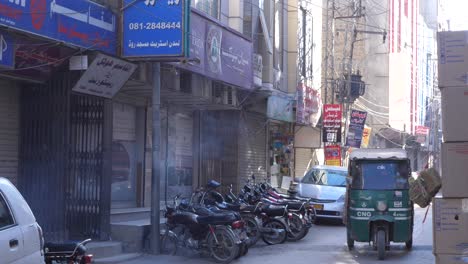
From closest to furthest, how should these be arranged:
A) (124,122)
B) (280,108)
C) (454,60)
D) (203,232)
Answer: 1. (454,60)
2. (203,232)
3. (124,122)
4. (280,108)

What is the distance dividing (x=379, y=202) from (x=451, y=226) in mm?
6590

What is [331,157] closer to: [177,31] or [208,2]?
[208,2]

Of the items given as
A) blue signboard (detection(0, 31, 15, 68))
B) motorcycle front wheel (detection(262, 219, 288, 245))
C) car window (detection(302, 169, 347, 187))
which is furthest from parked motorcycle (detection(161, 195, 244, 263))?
car window (detection(302, 169, 347, 187))

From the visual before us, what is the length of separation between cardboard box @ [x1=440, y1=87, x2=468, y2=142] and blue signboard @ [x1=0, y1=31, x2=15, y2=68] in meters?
6.78

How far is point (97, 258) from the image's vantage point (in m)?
11.4

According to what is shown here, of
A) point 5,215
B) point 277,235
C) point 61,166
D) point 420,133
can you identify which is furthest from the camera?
point 420,133

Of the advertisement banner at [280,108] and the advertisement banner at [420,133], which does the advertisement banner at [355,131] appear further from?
the advertisement banner at [420,133]

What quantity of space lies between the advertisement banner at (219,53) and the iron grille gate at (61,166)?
2.72 metres

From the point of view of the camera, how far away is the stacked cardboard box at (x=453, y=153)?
5.78m

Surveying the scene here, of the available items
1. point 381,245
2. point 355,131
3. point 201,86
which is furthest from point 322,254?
point 355,131

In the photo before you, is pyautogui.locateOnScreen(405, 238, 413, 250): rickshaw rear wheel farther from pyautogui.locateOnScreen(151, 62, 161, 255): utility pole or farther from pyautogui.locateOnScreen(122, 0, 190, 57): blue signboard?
pyautogui.locateOnScreen(122, 0, 190, 57): blue signboard

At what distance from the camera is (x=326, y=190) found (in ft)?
62.2

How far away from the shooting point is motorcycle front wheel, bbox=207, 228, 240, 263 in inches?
454

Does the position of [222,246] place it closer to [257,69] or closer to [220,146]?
[257,69]
